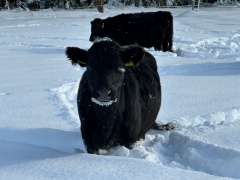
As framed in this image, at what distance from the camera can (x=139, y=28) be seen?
13.0 metres

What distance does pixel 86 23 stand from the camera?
59.3 feet

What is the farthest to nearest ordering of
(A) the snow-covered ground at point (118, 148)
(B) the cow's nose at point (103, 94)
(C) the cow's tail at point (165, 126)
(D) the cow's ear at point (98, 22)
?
(D) the cow's ear at point (98, 22), (C) the cow's tail at point (165, 126), (B) the cow's nose at point (103, 94), (A) the snow-covered ground at point (118, 148)

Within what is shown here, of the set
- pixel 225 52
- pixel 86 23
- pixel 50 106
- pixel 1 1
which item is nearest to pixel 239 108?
pixel 50 106

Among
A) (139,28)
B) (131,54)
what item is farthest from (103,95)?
(139,28)

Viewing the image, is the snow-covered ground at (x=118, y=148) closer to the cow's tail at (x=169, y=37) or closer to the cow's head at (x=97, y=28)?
the cow's tail at (x=169, y=37)

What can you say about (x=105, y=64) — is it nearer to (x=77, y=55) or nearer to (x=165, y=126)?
(x=77, y=55)

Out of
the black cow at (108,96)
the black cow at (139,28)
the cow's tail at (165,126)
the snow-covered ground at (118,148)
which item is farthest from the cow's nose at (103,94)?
the black cow at (139,28)

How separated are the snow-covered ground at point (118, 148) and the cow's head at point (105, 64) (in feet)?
1.58

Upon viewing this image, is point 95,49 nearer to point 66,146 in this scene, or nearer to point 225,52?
point 66,146

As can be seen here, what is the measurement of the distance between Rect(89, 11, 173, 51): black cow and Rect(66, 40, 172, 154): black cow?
28.4ft

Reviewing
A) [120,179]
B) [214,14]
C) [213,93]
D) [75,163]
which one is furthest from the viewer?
[214,14]

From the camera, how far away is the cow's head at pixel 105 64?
11.3ft

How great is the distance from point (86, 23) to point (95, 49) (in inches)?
576

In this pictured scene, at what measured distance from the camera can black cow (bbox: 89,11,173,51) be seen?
12.7 metres
